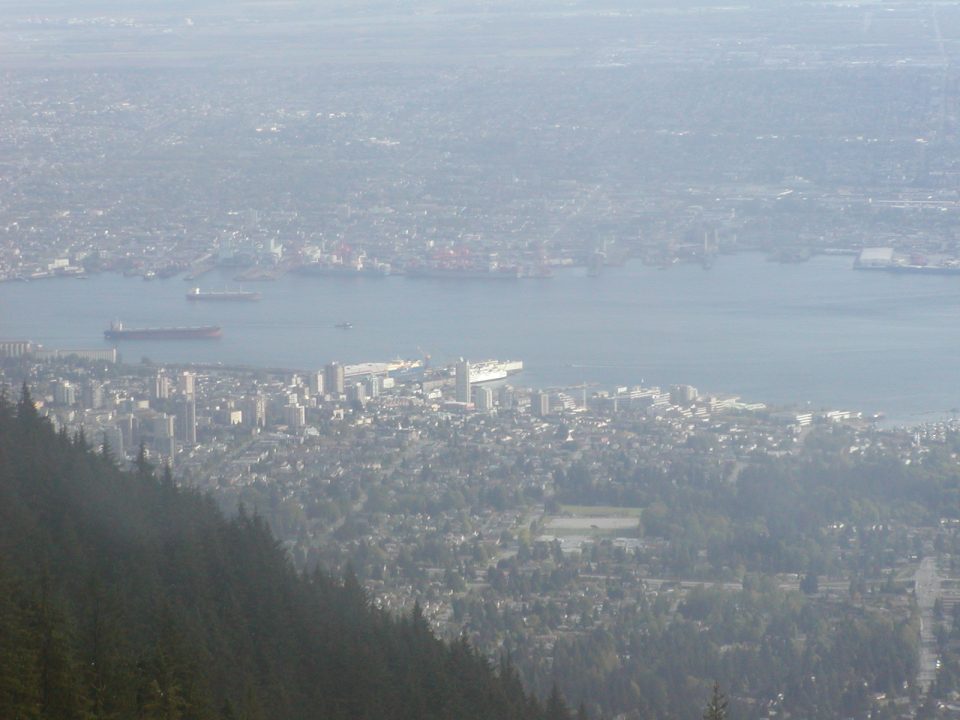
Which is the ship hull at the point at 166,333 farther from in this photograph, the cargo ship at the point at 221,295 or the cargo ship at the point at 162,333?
the cargo ship at the point at 221,295

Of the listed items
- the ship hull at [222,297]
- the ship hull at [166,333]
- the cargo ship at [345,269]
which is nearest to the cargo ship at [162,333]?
the ship hull at [166,333]

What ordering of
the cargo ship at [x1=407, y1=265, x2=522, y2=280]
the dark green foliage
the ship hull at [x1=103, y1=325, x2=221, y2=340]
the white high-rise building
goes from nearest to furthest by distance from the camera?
the dark green foliage < the white high-rise building < the ship hull at [x1=103, y1=325, x2=221, y2=340] < the cargo ship at [x1=407, y1=265, x2=522, y2=280]

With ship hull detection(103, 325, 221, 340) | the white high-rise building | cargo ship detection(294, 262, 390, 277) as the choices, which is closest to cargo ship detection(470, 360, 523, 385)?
the white high-rise building

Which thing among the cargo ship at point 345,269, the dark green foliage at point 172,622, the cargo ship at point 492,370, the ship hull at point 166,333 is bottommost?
the cargo ship at point 492,370

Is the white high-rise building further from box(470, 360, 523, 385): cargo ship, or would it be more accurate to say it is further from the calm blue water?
the calm blue water

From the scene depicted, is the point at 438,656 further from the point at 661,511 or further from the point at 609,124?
the point at 609,124

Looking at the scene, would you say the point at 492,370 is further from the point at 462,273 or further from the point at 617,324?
the point at 462,273

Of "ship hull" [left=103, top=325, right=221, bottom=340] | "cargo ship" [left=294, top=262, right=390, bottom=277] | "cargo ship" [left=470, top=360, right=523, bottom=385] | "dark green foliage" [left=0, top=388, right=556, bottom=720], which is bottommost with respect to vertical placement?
"cargo ship" [left=470, top=360, right=523, bottom=385]

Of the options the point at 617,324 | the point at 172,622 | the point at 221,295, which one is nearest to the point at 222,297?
the point at 221,295

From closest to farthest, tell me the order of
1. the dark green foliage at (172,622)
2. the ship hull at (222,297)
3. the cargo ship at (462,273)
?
the dark green foliage at (172,622), the ship hull at (222,297), the cargo ship at (462,273)
